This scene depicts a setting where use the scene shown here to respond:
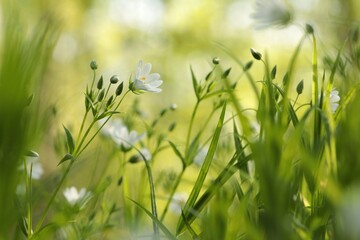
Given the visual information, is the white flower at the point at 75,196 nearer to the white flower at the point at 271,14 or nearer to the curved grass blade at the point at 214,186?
the curved grass blade at the point at 214,186

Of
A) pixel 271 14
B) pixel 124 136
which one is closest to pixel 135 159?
pixel 124 136

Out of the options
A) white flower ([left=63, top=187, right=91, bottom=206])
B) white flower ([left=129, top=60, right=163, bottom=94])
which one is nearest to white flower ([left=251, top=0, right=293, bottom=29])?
white flower ([left=129, top=60, right=163, bottom=94])

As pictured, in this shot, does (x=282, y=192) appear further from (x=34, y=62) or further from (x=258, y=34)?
(x=258, y=34)

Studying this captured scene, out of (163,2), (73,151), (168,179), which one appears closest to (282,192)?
(73,151)

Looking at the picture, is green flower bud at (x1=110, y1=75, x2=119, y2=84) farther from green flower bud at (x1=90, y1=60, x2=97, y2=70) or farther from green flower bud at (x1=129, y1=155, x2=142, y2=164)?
green flower bud at (x1=129, y1=155, x2=142, y2=164)

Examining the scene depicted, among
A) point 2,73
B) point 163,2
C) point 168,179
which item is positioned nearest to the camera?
point 2,73

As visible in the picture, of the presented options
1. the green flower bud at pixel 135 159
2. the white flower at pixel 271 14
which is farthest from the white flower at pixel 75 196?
the white flower at pixel 271 14
